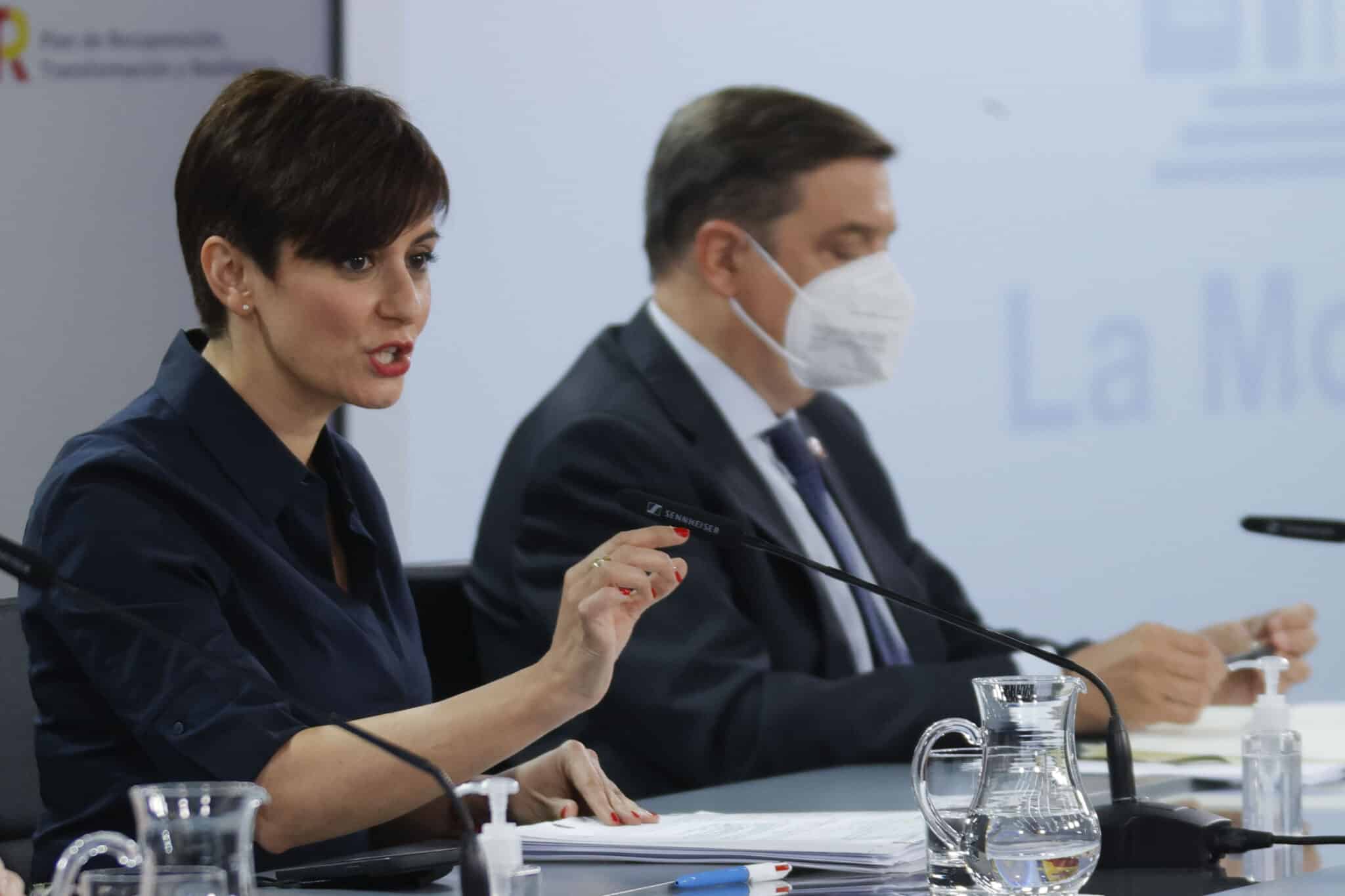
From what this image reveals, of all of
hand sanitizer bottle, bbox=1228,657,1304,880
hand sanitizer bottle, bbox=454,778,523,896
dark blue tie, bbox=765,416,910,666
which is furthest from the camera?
dark blue tie, bbox=765,416,910,666

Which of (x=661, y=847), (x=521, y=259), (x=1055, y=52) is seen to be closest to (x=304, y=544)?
(x=661, y=847)

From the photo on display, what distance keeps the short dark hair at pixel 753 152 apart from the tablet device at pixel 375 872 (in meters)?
1.41

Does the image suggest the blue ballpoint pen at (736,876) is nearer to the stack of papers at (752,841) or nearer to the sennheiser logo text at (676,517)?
the stack of papers at (752,841)

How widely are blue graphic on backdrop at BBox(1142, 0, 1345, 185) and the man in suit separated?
0.93 metres

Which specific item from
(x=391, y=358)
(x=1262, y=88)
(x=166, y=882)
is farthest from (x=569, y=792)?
(x=1262, y=88)

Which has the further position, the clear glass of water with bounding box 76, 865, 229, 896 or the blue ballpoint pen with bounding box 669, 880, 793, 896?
the blue ballpoint pen with bounding box 669, 880, 793, 896

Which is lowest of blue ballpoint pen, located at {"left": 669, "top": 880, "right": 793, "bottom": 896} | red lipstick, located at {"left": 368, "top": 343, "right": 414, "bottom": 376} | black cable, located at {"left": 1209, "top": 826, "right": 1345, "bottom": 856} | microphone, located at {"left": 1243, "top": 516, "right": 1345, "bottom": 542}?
black cable, located at {"left": 1209, "top": 826, "right": 1345, "bottom": 856}

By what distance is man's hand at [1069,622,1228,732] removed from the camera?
6.91 feet

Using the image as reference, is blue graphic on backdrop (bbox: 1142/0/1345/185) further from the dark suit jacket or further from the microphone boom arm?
the microphone boom arm

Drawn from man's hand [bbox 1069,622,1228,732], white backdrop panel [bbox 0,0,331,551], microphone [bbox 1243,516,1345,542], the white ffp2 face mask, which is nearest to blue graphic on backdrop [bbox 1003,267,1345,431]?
the white ffp2 face mask

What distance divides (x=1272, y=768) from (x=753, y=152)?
4.39ft

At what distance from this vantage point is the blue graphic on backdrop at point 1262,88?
3.29 metres

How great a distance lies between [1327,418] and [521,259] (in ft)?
4.83

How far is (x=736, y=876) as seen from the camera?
1261 millimetres
